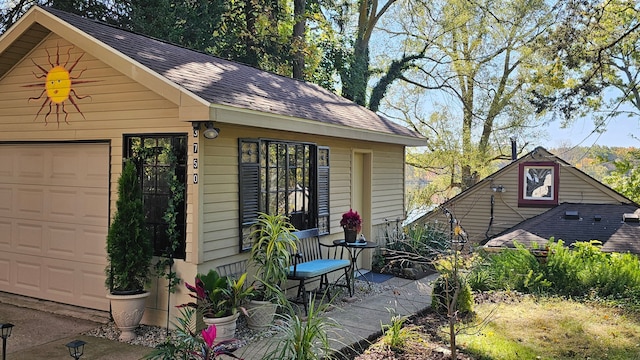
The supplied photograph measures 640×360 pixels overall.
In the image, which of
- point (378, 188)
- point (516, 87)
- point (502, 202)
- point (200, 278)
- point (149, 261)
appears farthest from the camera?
point (516, 87)

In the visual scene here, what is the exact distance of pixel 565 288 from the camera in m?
7.80

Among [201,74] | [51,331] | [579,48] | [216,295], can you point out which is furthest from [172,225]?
[579,48]

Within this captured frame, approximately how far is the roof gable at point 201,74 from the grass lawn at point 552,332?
11.4ft

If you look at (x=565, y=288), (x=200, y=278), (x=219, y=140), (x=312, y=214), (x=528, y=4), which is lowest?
(x=565, y=288)

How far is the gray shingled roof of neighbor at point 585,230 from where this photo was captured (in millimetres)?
9750

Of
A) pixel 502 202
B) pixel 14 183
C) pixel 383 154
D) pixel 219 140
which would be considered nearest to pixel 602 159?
pixel 502 202

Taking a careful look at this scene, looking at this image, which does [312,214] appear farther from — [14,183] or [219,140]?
[14,183]

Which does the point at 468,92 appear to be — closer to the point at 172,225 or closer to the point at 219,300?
the point at 172,225

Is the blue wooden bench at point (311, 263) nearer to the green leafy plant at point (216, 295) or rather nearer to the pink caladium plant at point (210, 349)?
the green leafy plant at point (216, 295)

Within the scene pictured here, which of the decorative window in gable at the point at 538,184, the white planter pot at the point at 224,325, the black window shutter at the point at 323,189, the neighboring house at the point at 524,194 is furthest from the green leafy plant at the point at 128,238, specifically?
the decorative window in gable at the point at 538,184

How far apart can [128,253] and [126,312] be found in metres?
0.63

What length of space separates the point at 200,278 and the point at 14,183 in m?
3.53

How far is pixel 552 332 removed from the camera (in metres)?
6.00

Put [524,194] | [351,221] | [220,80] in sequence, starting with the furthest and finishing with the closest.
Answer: [524,194] → [351,221] → [220,80]
